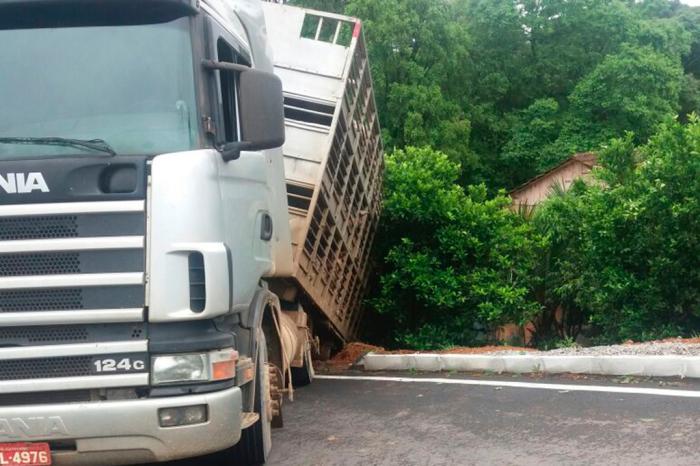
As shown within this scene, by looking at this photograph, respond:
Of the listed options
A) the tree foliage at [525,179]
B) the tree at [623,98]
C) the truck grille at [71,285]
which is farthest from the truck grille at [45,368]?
the tree at [623,98]

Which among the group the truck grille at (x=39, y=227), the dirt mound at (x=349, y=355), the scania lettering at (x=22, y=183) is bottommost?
the dirt mound at (x=349, y=355)

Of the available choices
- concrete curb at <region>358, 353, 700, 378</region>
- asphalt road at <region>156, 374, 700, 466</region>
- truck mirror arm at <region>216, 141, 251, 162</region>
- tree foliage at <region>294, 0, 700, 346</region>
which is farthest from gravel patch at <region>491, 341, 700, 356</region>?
truck mirror arm at <region>216, 141, 251, 162</region>

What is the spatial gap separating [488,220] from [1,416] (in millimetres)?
11059

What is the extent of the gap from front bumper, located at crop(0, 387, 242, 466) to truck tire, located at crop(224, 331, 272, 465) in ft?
3.19

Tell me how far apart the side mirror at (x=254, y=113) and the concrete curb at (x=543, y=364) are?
479 centimetres

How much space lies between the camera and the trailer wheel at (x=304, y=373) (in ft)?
28.7

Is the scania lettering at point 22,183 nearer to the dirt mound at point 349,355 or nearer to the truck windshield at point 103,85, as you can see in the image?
the truck windshield at point 103,85

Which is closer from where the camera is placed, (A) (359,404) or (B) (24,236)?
(B) (24,236)

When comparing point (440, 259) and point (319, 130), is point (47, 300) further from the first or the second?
point (440, 259)

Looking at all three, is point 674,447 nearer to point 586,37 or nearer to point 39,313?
point 39,313

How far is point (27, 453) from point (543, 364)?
594cm

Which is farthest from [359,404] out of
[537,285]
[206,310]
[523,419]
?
[537,285]

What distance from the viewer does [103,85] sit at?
4242 millimetres

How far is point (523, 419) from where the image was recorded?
6.30m
